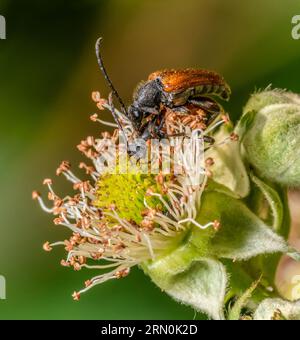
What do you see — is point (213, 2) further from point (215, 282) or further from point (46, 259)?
point (215, 282)

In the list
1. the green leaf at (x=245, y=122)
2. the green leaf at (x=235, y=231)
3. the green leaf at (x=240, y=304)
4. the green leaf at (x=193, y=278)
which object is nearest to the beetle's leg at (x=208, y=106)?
the green leaf at (x=245, y=122)

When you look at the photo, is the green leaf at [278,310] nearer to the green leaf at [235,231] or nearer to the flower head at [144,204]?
the green leaf at [235,231]

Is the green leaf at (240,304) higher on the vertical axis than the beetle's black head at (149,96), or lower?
lower

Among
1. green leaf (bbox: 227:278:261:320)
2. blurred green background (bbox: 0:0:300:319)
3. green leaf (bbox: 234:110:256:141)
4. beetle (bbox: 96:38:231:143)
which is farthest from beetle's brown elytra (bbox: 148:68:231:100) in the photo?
blurred green background (bbox: 0:0:300:319)

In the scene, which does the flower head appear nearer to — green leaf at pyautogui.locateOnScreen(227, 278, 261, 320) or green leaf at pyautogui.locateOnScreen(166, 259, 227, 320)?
green leaf at pyautogui.locateOnScreen(166, 259, 227, 320)
